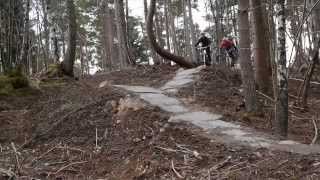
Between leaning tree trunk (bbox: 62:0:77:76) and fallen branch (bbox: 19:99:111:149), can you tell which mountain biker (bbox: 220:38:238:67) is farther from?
fallen branch (bbox: 19:99:111:149)

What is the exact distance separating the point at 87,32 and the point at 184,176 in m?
33.4

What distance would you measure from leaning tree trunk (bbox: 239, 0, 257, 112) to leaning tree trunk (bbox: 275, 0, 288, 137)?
1916mm

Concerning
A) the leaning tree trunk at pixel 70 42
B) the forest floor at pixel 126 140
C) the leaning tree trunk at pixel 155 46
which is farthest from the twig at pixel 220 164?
the leaning tree trunk at pixel 70 42

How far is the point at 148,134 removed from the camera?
8055mm

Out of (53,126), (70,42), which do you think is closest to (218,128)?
(53,126)

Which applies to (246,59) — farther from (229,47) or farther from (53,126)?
(229,47)

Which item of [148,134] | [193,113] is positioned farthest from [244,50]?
[148,134]

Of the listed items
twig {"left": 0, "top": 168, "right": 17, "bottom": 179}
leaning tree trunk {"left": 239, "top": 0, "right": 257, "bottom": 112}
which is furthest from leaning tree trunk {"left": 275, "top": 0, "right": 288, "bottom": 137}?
twig {"left": 0, "top": 168, "right": 17, "bottom": 179}

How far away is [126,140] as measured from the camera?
809 cm

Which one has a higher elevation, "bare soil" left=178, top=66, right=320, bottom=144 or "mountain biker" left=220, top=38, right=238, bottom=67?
"mountain biker" left=220, top=38, right=238, bottom=67

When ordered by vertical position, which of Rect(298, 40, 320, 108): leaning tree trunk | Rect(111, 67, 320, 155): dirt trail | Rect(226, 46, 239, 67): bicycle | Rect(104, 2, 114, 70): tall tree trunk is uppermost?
Rect(104, 2, 114, 70): tall tree trunk

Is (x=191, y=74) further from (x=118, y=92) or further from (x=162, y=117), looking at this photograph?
(x=162, y=117)

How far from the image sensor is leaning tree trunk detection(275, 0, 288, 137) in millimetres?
7543

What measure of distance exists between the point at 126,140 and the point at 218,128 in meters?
1.62
